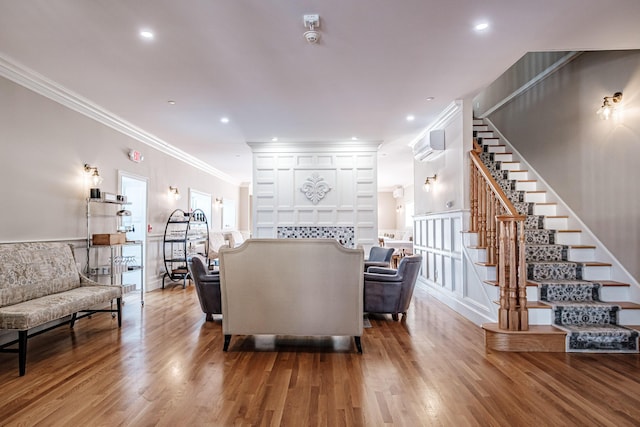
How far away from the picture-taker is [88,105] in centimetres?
452

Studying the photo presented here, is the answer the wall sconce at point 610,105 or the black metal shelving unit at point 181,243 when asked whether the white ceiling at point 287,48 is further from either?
the black metal shelving unit at point 181,243

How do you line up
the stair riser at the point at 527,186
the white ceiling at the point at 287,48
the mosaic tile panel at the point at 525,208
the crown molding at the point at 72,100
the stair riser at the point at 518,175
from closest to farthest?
the white ceiling at the point at 287,48 < the crown molding at the point at 72,100 < the mosaic tile panel at the point at 525,208 < the stair riser at the point at 527,186 < the stair riser at the point at 518,175

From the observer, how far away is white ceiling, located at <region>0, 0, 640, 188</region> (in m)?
2.58

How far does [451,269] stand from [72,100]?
5569mm

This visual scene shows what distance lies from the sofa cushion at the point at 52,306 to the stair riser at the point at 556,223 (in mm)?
5414

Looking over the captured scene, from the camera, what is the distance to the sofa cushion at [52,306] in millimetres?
2738

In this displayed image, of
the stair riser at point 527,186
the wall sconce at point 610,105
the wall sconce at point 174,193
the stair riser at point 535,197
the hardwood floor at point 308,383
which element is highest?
the wall sconce at point 610,105

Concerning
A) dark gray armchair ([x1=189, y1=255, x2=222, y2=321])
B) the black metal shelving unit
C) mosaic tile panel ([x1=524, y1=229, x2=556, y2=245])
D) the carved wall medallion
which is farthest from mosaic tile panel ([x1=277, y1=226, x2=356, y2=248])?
mosaic tile panel ([x1=524, y1=229, x2=556, y2=245])

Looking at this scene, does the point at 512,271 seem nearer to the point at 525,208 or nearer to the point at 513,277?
the point at 513,277

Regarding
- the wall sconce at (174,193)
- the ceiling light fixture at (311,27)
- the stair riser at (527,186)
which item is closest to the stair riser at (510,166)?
the stair riser at (527,186)

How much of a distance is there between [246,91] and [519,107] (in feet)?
14.0

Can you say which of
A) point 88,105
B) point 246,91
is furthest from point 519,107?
point 88,105

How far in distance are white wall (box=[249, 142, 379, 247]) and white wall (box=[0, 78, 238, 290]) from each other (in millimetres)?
2438

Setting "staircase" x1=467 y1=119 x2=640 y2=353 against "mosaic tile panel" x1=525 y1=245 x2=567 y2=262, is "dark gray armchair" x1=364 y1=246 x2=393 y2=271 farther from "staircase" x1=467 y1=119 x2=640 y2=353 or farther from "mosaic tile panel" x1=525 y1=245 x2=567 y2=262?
"mosaic tile panel" x1=525 y1=245 x2=567 y2=262
